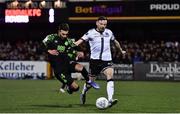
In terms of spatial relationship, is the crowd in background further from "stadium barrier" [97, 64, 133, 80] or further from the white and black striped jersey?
the white and black striped jersey

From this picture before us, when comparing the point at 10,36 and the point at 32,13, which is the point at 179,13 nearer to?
the point at 32,13

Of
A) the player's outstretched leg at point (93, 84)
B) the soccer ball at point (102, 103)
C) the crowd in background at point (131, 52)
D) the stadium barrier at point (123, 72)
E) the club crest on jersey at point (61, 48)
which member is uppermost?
the club crest on jersey at point (61, 48)

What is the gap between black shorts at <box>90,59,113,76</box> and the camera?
1425 cm

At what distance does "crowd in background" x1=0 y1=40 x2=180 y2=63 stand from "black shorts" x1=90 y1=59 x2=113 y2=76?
65.1 ft

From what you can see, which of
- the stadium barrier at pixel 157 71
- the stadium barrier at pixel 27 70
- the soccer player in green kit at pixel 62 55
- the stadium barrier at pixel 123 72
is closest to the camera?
the soccer player in green kit at pixel 62 55

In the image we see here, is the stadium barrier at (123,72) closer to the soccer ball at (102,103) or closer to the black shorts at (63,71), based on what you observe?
the black shorts at (63,71)

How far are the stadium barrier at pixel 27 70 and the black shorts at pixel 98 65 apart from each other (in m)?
20.2

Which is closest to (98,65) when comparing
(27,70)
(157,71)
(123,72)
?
(157,71)

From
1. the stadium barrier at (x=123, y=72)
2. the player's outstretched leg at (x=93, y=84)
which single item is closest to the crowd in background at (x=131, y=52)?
the stadium barrier at (x=123, y=72)

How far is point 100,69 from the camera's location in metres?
14.3

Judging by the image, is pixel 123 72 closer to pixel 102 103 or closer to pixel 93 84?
pixel 93 84

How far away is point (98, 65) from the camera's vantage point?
1436 cm

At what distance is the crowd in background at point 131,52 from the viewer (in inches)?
1400

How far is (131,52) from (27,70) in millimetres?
6795
